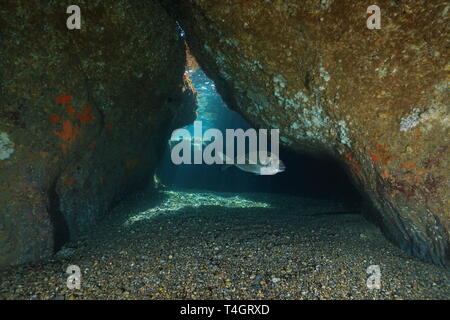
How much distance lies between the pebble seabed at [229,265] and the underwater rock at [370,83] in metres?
0.90

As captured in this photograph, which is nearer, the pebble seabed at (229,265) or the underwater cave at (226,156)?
the pebble seabed at (229,265)

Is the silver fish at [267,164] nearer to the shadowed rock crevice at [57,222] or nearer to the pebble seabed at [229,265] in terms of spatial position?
the pebble seabed at [229,265]

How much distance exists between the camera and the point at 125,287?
10.4ft

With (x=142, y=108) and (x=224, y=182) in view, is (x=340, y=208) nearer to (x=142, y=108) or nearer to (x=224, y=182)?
(x=142, y=108)

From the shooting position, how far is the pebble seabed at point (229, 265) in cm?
308

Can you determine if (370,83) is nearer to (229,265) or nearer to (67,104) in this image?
(229,265)

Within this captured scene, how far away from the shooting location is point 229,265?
364 cm

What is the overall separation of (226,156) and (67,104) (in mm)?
3132

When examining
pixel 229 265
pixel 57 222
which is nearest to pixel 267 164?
pixel 229 265

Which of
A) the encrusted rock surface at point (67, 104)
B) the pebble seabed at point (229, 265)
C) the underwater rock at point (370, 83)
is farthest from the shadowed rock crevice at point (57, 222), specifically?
the underwater rock at point (370, 83)

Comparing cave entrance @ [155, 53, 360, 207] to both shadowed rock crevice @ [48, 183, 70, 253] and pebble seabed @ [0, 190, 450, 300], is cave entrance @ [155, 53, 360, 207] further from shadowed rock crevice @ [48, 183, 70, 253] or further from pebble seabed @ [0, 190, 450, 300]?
shadowed rock crevice @ [48, 183, 70, 253]
